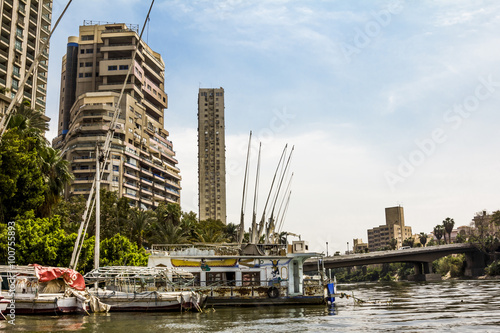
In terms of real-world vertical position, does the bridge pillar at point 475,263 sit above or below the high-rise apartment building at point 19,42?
below

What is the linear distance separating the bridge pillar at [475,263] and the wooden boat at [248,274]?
9070cm

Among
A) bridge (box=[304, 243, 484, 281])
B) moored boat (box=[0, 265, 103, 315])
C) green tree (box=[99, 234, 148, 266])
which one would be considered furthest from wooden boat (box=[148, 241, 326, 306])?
bridge (box=[304, 243, 484, 281])

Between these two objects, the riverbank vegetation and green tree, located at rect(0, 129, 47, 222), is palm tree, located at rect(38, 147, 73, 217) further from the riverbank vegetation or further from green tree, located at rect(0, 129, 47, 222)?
green tree, located at rect(0, 129, 47, 222)

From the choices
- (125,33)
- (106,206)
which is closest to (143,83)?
(125,33)

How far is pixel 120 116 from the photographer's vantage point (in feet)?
346

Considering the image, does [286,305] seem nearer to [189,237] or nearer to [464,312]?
[464,312]

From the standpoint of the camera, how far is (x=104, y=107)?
103 metres

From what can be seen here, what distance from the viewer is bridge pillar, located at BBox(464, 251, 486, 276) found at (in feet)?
377

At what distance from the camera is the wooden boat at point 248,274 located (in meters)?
37.1

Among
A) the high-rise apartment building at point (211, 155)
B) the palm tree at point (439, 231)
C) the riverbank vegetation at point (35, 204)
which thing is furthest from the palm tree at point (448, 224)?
the riverbank vegetation at point (35, 204)

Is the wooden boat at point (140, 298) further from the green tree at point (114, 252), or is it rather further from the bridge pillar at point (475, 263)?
the bridge pillar at point (475, 263)

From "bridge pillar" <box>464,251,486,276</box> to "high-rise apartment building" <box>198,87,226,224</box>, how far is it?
8411 centimetres

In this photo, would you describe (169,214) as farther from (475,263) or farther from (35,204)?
(475,263)

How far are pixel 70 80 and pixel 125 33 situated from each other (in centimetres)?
2916
